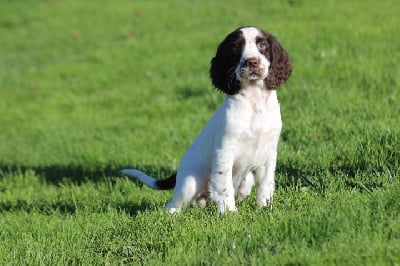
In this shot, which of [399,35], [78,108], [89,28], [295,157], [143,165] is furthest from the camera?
[89,28]

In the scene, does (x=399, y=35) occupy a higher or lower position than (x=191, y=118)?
higher

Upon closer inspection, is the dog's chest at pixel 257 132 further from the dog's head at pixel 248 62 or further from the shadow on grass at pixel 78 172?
the shadow on grass at pixel 78 172

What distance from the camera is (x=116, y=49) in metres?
16.0

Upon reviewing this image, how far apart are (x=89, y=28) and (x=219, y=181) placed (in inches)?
582

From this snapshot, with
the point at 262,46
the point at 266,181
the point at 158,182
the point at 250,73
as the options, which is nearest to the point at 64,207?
the point at 158,182

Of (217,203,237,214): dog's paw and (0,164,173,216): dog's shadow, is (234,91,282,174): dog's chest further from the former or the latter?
(0,164,173,216): dog's shadow

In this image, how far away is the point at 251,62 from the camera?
5.48 meters

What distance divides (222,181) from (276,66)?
1.03m

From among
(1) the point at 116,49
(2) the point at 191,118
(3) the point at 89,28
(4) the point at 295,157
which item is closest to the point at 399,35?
(2) the point at 191,118

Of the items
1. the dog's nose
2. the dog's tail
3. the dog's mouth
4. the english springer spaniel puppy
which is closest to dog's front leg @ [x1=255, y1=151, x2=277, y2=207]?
the english springer spaniel puppy

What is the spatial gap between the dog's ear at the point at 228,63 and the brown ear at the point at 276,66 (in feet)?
0.87

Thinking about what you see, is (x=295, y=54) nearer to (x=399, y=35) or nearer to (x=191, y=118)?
(x=399, y=35)

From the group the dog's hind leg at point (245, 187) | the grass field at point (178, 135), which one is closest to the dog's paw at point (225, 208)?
the grass field at point (178, 135)

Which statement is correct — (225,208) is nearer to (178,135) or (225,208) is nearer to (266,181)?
(266,181)
